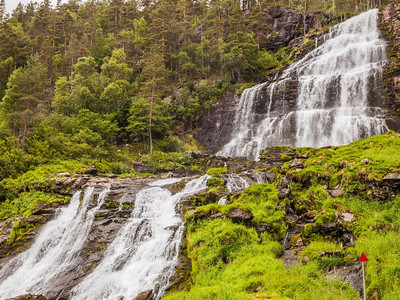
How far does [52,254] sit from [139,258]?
6.21 meters

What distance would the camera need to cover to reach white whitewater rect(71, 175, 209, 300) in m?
11.5

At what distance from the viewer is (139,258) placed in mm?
13328

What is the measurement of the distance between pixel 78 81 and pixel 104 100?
536cm

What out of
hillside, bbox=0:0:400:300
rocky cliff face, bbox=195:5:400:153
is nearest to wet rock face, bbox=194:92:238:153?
rocky cliff face, bbox=195:5:400:153

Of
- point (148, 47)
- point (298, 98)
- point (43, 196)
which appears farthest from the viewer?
point (148, 47)

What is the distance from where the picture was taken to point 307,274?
823cm

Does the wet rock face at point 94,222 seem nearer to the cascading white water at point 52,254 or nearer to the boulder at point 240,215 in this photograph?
the cascading white water at point 52,254

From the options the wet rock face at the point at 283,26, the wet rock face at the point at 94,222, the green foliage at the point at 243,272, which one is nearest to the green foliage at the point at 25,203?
the wet rock face at the point at 94,222

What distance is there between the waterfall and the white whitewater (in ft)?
59.4

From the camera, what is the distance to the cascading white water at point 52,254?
44.1ft

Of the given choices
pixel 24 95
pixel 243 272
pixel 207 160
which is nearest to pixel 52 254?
pixel 243 272

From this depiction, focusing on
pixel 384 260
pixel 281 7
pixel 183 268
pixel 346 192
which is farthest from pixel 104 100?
pixel 281 7

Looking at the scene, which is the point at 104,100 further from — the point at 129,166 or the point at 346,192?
the point at 346,192

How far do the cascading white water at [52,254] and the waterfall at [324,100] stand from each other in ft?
66.2
